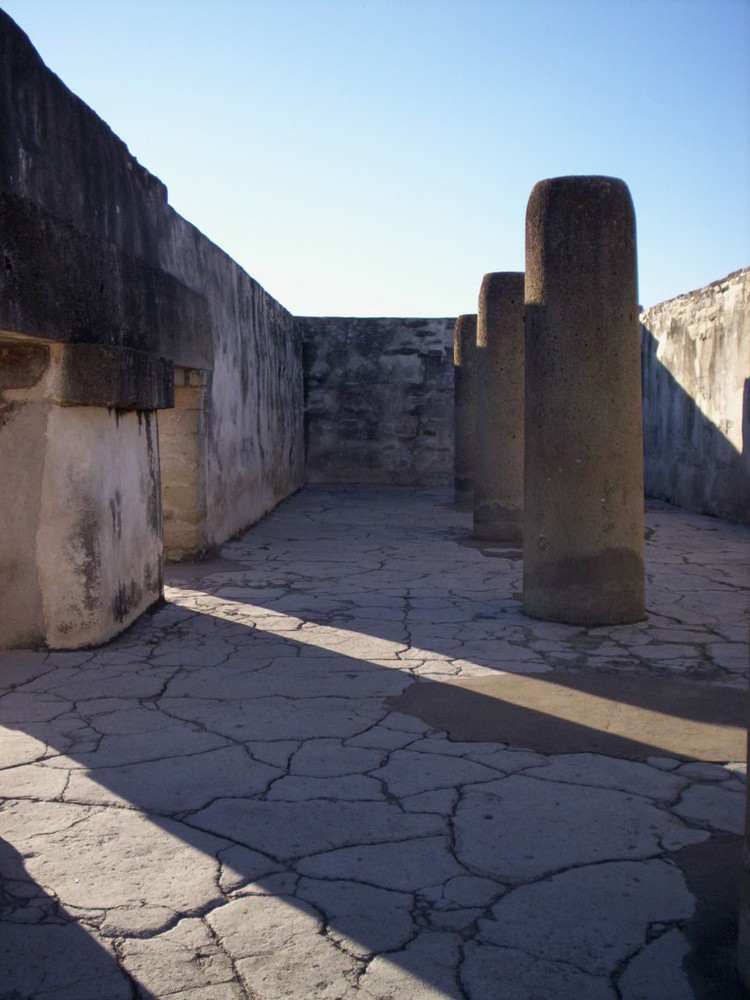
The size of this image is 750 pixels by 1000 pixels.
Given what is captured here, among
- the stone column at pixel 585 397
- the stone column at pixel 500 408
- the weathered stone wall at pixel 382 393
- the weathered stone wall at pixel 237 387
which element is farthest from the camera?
the weathered stone wall at pixel 382 393

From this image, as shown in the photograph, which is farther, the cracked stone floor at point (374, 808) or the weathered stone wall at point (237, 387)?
the weathered stone wall at point (237, 387)

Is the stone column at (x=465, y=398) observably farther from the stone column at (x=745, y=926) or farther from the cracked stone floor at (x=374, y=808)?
the stone column at (x=745, y=926)

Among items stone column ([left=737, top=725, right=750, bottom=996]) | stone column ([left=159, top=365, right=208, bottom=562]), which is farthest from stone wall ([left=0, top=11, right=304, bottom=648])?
stone column ([left=737, top=725, right=750, bottom=996])

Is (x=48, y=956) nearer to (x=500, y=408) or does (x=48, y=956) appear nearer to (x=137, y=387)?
(x=137, y=387)

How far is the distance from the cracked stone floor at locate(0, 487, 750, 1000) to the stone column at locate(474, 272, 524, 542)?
278 centimetres

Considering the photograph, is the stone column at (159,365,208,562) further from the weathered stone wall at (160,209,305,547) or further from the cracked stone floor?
the cracked stone floor

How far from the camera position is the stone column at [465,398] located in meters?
11.0

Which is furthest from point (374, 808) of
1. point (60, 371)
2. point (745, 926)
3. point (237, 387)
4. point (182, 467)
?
point (237, 387)

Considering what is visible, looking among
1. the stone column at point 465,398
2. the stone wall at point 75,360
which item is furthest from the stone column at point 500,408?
the stone column at point 465,398

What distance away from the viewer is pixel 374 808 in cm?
277

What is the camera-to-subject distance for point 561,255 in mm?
4809

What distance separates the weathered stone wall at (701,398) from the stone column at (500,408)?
2052mm

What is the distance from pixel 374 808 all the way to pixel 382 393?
467 inches

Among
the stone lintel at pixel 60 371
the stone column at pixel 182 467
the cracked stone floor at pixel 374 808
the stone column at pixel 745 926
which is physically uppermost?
the stone lintel at pixel 60 371
